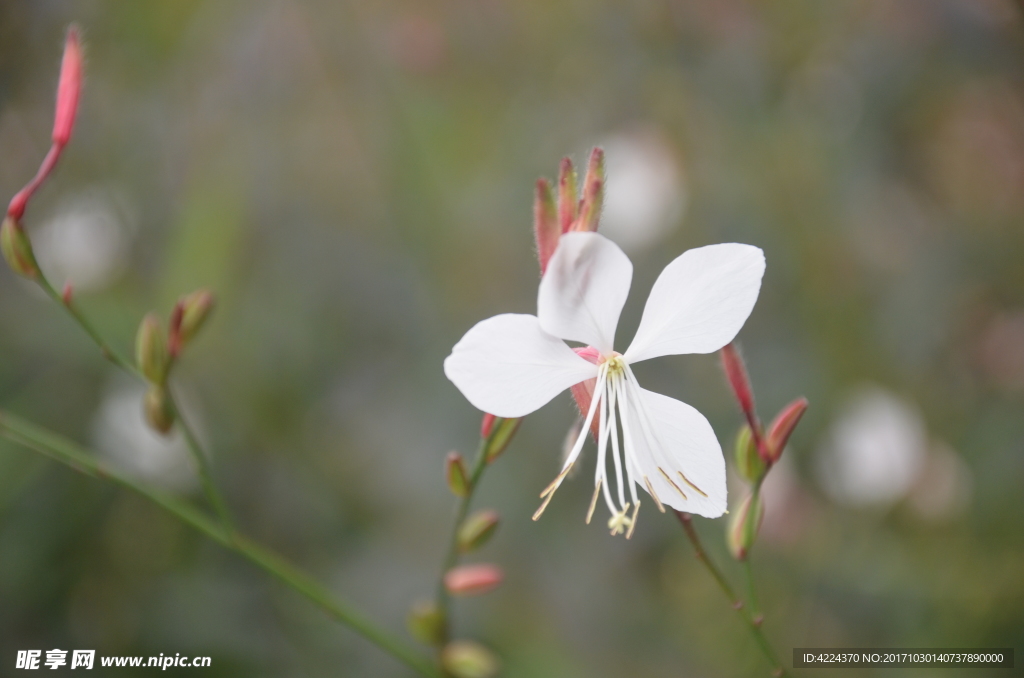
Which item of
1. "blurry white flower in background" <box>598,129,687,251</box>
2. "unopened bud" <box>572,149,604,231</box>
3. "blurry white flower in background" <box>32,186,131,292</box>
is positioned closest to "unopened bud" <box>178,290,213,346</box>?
"unopened bud" <box>572,149,604,231</box>

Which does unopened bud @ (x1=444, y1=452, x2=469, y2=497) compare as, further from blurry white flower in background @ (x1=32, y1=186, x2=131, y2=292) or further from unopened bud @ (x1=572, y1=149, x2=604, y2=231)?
blurry white flower in background @ (x1=32, y1=186, x2=131, y2=292)

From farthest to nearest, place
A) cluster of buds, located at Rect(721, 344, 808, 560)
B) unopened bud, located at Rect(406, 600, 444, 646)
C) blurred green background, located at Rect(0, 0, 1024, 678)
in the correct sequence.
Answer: blurred green background, located at Rect(0, 0, 1024, 678) → unopened bud, located at Rect(406, 600, 444, 646) → cluster of buds, located at Rect(721, 344, 808, 560)

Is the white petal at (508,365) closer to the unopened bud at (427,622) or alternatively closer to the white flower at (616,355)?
the white flower at (616,355)

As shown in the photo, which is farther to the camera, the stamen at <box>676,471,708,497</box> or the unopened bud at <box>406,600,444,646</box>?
the unopened bud at <box>406,600,444,646</box>

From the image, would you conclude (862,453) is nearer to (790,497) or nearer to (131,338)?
A: (790,497)

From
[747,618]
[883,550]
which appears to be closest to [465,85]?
[883,550]

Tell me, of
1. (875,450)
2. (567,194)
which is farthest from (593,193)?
(875,450)

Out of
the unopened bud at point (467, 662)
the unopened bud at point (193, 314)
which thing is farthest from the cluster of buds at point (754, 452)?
the unopened bud at point (193, 314)
